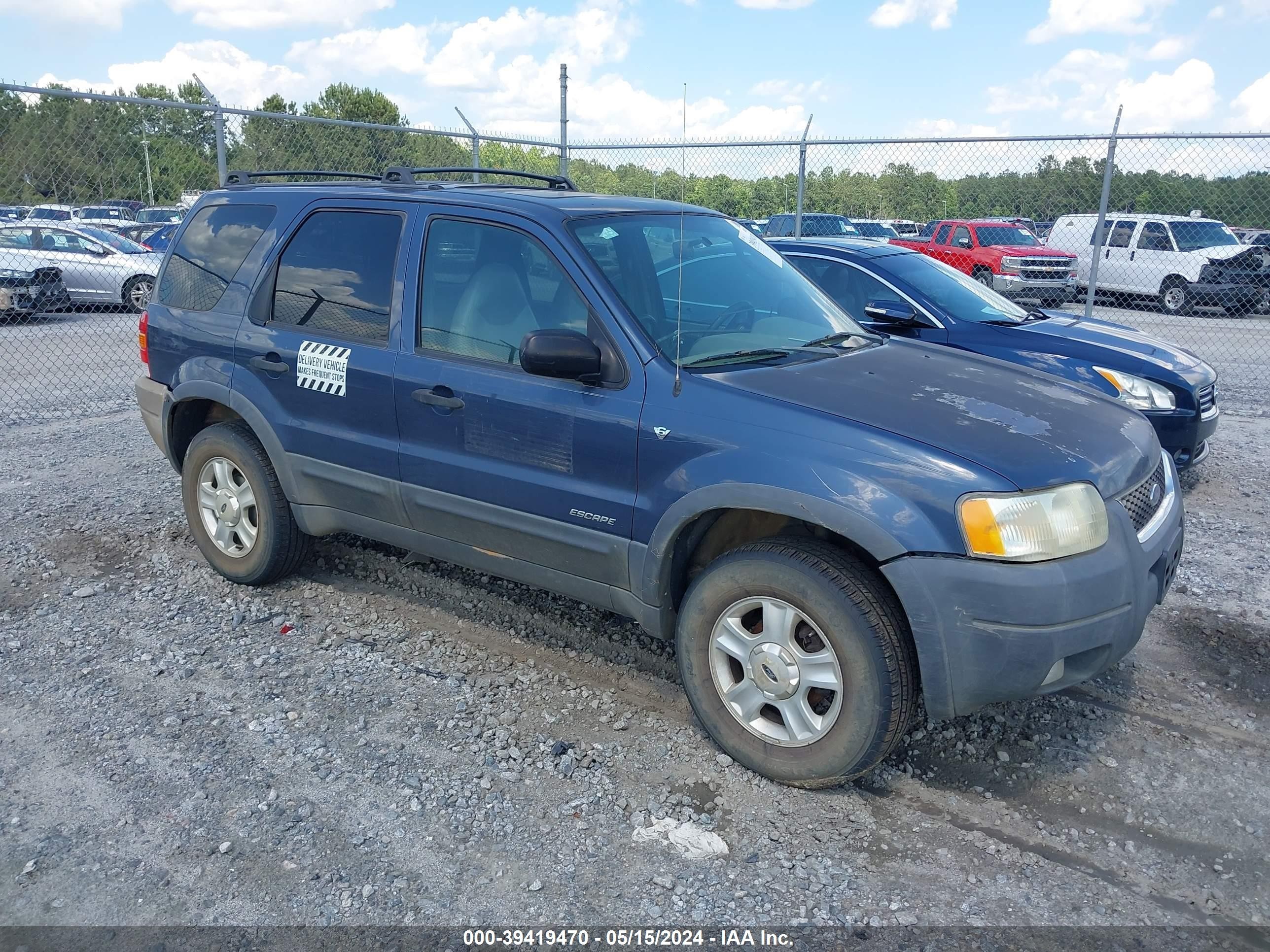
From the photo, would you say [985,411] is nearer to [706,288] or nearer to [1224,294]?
[706,288]

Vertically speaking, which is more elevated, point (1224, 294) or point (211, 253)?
point (211, 253)

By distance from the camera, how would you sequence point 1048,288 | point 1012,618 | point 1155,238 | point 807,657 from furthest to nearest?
point 1155,238
point 1048,288
point 807,657
point 1012,618

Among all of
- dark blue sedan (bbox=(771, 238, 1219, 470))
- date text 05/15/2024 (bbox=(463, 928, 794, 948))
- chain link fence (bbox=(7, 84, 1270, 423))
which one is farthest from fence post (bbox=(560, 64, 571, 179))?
date text 05/15/2024 (bbox=(463, 928, 794, 948))

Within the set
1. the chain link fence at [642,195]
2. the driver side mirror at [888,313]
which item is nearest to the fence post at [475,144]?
the chain link fence at [642,195]

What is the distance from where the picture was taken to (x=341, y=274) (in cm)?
432

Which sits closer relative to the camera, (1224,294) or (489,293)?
(489,293)

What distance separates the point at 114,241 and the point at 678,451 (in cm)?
1569

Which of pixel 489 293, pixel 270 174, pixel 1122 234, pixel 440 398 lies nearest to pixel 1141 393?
pixel 489 293

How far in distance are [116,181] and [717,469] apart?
32.8 feet

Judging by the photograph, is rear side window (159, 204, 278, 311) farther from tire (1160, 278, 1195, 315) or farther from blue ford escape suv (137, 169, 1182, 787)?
tire (1160, 278, 1195, 315)

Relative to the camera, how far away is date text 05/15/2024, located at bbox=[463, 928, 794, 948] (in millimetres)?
2629

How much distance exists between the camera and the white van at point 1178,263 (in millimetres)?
17688

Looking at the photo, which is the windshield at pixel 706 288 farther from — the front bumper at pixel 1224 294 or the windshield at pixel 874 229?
the front bumper at pixel 1224 294

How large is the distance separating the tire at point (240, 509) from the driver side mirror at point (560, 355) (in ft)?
5.93
